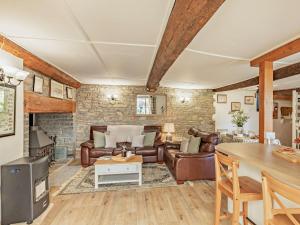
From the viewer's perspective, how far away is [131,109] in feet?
20.6

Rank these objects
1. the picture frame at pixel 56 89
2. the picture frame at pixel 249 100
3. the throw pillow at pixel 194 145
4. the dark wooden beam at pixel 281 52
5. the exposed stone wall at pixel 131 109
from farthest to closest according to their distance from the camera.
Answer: the picture frame at pixel 249 100 < the exposed stone wall at pixel 131 109 < the picture frame at pixel 56 89 < the throw pillow at pixel 194 145 < the dark wooden beam at pixel 281 52

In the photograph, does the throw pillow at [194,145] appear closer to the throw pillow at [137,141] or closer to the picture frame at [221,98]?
the throw pillow at [137,141]

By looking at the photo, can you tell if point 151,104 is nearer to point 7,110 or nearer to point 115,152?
point 115,152

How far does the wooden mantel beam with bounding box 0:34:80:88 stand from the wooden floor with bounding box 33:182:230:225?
90.3 inches

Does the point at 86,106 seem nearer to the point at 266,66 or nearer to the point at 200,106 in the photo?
the point at 200,106

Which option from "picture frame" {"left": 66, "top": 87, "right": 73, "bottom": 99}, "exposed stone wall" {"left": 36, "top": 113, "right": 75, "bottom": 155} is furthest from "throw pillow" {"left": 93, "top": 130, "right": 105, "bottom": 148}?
"picture frame" {"left": 66, "top": 87, "right": 73, "bottom": 99}

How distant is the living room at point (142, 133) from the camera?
66.8 inches

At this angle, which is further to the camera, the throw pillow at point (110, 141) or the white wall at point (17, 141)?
the throw pillow at point (110, 141)

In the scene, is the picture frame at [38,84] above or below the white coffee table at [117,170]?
above

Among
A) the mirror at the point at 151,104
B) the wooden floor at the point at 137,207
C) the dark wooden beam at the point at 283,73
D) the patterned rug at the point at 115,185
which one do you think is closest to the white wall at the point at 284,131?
the dark wooden beam at the point at 283,73

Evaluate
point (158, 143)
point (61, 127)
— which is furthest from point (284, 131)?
point (61, 127)

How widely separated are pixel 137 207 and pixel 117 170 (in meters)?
0.96

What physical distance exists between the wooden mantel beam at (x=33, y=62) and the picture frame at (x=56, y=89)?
0.35 feet

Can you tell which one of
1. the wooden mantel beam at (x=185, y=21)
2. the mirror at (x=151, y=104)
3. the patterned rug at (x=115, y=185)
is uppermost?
the wooden mantel beam at (x=185, y=21)
